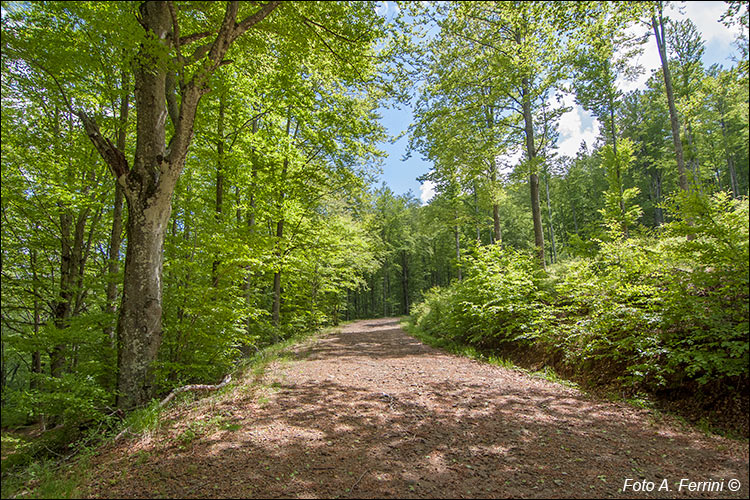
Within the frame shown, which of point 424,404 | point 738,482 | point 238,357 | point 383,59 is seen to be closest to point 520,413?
Result: point 424,404

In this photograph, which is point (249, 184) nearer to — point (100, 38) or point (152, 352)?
point (100, 38)

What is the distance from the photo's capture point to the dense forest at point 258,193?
4070 millimetres

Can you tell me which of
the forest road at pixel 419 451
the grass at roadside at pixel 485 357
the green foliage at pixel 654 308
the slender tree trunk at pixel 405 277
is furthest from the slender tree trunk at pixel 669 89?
the slender tree trunk at pixel 405 277

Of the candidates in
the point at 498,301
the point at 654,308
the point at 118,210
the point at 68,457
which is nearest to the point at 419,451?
the point at 68,457

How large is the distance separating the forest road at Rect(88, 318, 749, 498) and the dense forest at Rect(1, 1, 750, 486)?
3.65 feet

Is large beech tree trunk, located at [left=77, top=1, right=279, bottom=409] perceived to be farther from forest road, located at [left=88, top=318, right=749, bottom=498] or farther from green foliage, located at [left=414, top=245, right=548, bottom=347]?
green foliage, located at [left=414, top=245, right=548, bottom=347]

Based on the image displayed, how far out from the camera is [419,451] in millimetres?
3248

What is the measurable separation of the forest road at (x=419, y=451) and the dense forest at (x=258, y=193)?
111 centimetres

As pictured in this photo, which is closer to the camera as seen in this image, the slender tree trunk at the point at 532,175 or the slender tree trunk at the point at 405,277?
the slender tree trunk at the point at 532,175

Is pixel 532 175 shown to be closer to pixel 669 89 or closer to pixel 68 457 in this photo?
pixel 669 89

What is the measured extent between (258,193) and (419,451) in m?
8.36

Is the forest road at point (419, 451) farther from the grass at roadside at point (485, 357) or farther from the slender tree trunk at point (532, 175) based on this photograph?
the slender tree trunk at point (532, 175)

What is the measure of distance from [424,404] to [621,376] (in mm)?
3282

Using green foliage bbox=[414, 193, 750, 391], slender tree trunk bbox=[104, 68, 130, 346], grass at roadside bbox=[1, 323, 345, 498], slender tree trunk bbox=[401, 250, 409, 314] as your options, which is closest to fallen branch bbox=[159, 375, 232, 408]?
grass at roadside bbox=[1, 323, 345, 498]
